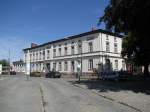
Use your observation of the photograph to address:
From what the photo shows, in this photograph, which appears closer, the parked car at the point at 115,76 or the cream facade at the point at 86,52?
the parked car at the point at 115,76

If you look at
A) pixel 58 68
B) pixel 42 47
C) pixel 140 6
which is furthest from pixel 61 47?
pixel 140 6

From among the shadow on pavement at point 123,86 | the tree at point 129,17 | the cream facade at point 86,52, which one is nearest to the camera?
the tree at point 129,17

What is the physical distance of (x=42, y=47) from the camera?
78.1 metres

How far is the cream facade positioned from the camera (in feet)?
179

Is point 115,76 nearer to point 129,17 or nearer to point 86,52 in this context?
point 129,17

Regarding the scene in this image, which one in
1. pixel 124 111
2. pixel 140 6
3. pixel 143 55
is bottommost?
pixel 124 111

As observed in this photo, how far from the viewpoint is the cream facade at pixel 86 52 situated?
54.7m

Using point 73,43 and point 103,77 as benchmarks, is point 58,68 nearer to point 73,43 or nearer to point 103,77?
point 73,43

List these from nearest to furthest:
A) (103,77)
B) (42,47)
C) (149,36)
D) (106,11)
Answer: (149,36), (106,11), (103,77), (42,47)

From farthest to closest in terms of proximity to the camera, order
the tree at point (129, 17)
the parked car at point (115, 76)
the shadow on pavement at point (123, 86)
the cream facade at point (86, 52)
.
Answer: the cream facade at point (86, 52)
the parked car at point (115, 76)
the shadow on pavement at point (123, 86)
the tree at point (129, 17)

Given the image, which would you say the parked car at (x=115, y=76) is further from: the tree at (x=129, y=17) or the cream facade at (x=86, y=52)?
the tree at (x=129, y=17)

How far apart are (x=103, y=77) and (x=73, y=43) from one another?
22.5m

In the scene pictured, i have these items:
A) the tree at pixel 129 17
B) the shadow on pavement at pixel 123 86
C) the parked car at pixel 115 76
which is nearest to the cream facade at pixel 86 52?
the parked car at pixel 115 76

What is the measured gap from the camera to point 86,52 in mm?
57250
